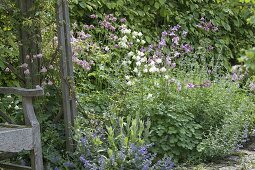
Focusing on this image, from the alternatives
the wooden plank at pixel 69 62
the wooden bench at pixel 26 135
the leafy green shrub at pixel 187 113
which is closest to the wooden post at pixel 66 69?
the wooden plank at pixel 69 62

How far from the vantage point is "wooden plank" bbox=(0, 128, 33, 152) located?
2.63m

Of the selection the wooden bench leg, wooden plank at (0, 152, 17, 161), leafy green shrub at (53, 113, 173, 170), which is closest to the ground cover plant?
leafy green shrub at (53, 113, 173, 170)

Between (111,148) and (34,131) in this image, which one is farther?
(111,148)

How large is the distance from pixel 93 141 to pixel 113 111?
385mm

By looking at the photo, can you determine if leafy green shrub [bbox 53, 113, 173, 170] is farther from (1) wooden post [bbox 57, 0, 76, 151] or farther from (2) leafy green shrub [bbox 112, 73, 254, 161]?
(2) leafy green shrub [bbox 112, 73, 254, 161]

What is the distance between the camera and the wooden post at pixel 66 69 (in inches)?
130

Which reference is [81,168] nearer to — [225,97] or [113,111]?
[113,111]

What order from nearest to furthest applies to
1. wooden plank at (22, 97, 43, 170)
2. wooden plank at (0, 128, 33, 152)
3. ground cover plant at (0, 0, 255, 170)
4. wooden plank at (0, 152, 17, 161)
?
wooden plank at (0, 128, 33, 152) → wooden plank at (22, 97, 43, 170) → wooden plank at (0, 152, 17, 161) → ground cover plant at (0, 0, 255, 170)

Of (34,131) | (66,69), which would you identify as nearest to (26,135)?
(34,131)

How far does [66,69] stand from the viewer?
3371 mm

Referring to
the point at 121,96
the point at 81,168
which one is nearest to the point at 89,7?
the point at 121,96

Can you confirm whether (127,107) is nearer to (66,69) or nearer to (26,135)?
(66,69)

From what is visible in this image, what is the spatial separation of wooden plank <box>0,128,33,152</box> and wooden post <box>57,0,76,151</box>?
25.0 inches

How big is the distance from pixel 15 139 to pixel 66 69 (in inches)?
32.4
